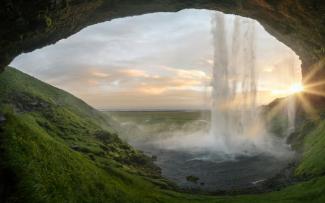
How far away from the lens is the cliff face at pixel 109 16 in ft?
129

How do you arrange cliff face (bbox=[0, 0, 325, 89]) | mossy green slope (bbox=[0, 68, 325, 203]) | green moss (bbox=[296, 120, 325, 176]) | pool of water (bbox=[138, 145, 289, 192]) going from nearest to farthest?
1. mossy green slope (bbox=[0, 68, 325, 203])
2. cliff face (bbox=[0, 0, 325, 89])
3. green moss (bbox=[296, 120, 325, 176])
4. pool of water (bbox=[138, 145, 289, 192])

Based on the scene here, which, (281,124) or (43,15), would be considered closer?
(43,15)

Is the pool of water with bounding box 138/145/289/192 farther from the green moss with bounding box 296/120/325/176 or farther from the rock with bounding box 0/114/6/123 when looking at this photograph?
the rock with bounding box 0/114/6/123

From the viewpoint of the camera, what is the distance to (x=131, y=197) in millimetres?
44344

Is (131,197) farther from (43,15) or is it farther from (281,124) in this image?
(281,124)

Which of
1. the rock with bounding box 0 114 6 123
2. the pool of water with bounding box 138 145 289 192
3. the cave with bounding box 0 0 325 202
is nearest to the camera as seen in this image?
the rock with bounding box 0 114 6 123

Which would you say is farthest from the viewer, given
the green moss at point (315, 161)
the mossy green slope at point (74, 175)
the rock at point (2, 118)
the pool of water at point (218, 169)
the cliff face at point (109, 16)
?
the pool of water at point (218, 169)

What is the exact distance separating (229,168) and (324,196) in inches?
1299

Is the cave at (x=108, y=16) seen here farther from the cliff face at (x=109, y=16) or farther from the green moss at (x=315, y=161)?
the green moss at (x=315, y=161)

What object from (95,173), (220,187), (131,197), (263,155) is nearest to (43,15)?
(95,173)

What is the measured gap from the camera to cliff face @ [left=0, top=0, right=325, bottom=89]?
39.4 metres

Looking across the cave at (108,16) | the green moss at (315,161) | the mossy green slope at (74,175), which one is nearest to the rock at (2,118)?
the mossy green slope at (74,175)

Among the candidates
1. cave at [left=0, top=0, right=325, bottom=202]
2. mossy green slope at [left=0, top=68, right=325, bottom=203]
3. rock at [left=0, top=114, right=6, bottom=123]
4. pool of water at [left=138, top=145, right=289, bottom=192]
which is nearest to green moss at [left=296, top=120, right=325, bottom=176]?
mossy green slope at [left=0, top=68, right=325, bottom=203]

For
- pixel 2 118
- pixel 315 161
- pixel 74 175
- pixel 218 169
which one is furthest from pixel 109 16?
pixel 315 161
